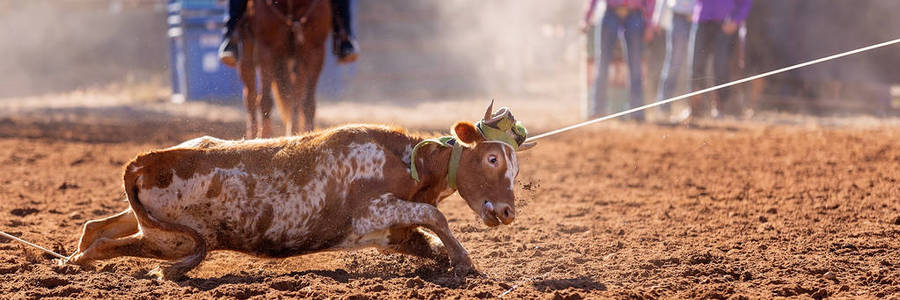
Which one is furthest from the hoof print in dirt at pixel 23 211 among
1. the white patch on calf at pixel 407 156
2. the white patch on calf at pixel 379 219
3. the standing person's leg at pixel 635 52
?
the standing person's leg at pixel 635 52

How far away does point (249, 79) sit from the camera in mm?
8695

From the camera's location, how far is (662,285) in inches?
173

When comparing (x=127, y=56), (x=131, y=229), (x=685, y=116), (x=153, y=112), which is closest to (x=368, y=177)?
(x=131, y=229)

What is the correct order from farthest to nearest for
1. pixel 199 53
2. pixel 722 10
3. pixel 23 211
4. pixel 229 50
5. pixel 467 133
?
1. pixel 199 53
2. pixel 722 10
3. pixel 229 50
4. pixel 23 211
5. pixel 467 133

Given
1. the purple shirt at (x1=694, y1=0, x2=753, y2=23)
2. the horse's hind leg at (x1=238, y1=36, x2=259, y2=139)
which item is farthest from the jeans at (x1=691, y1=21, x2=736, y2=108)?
the horse's hind leg at (x1=238, y1=36, x2=259, y2=139)

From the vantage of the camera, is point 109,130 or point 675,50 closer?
point 109,130

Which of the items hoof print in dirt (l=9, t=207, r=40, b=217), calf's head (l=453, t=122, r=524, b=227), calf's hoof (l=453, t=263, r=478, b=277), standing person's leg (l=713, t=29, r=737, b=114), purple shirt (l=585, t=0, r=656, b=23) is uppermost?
purple shirt (l=585, t=0, r=656, b=23)

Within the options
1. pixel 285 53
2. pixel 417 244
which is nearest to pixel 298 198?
pixel 417 244

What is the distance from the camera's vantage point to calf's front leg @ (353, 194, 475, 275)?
4613 mm

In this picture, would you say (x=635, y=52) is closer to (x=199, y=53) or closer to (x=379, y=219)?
(x=199, y=53)

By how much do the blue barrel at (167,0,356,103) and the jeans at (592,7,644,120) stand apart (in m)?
5.76

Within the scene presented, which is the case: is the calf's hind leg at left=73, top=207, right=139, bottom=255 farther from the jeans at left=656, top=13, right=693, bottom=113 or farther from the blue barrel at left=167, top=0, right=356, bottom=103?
the blue barrel at left=167, top=0, right=356, bottom=103

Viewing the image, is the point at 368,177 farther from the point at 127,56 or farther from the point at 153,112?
the point at 127,56

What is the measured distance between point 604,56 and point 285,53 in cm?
541
